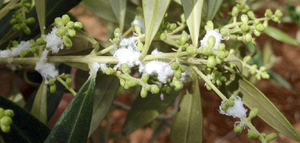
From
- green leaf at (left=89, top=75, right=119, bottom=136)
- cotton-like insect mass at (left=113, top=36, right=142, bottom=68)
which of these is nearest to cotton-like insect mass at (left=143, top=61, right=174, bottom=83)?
cotton-like insect mass at (left=113, top=36, right=142, bottom=68)

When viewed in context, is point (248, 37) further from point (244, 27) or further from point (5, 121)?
point (5, 121)

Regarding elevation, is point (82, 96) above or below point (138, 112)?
above

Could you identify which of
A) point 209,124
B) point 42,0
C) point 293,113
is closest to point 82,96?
point 42,0

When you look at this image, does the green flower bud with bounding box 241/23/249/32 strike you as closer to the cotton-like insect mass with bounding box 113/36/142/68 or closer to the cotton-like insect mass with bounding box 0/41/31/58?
the cotton-like insect mass with bounding box 113/36/142/68

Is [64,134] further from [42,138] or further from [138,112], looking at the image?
[138,112]

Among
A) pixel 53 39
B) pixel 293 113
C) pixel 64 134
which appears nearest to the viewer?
pixel 64 134

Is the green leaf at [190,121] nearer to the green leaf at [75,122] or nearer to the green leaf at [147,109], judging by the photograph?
the green leaf at [147,109]

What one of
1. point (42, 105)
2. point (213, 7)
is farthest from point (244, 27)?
point (42, 105)

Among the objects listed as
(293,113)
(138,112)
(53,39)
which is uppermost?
(53,39)
